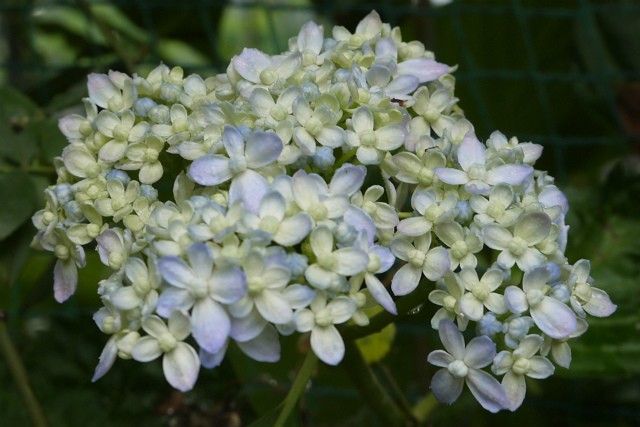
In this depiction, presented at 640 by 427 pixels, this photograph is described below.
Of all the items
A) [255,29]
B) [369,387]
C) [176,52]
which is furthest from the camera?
[255,29]

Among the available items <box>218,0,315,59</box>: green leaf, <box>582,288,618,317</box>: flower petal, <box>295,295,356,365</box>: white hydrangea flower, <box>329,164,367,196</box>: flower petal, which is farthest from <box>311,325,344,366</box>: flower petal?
<box>218,0,315,59</box>: green leaf

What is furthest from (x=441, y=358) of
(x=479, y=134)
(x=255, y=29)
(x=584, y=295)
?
(x=255, y=29)

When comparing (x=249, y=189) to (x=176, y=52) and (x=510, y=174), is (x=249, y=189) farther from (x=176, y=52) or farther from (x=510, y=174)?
(x=176, y=52)

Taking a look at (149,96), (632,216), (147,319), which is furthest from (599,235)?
(147,319)

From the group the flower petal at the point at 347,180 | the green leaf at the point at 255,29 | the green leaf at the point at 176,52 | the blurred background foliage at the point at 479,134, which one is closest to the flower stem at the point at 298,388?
the flower petal at the point at 347,180

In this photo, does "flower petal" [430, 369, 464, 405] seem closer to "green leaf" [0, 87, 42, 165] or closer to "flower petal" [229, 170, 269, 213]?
"flower petal" [229, 170, 269, 213]
